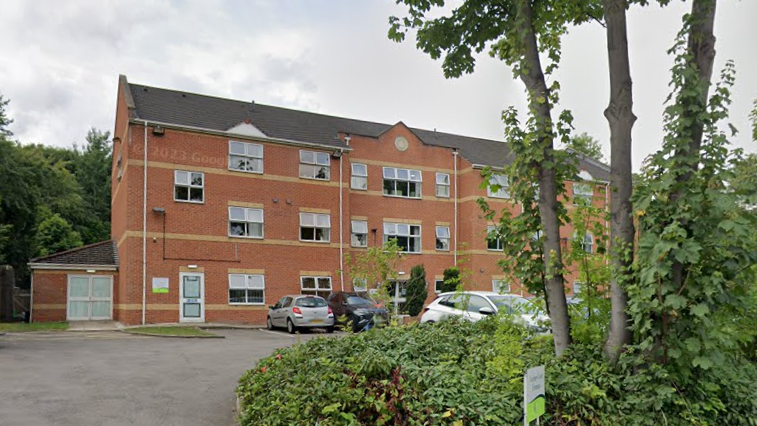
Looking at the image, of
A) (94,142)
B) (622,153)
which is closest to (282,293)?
(622,153)

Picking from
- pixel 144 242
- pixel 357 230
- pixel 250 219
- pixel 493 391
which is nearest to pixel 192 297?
pixel 144 242

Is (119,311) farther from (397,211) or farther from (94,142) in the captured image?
(94,142)

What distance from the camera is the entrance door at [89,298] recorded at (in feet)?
78.9

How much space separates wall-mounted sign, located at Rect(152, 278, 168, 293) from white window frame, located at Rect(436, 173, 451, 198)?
1478cm

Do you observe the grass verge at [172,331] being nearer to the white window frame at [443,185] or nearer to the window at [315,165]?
the window at [315,165]

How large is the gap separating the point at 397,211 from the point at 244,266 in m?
8.67

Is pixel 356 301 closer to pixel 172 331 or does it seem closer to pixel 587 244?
pixel 172 331

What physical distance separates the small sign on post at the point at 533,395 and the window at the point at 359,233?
23.9 m

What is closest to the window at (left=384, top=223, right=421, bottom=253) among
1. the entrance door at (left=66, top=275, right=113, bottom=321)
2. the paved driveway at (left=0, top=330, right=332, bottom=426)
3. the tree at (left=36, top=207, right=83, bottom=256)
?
the entrance door at (left=66, top=275, right=113, bottom=321)

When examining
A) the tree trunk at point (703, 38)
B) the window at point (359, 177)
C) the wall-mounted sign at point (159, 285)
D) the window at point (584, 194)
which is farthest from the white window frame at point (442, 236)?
the tree trunk at point (703, 38)

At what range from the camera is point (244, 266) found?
82.0 feet

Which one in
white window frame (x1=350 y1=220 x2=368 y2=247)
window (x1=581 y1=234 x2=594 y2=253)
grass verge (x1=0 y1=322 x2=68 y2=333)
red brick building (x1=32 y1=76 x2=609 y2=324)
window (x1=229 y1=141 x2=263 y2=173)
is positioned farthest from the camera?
white window frame (x1=350 y1=220 x2=368 y2=247)

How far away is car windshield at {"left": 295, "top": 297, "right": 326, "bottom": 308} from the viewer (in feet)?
68.0

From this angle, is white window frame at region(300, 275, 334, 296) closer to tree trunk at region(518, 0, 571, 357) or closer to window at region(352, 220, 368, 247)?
window at region(352, 220, 368, 247)
